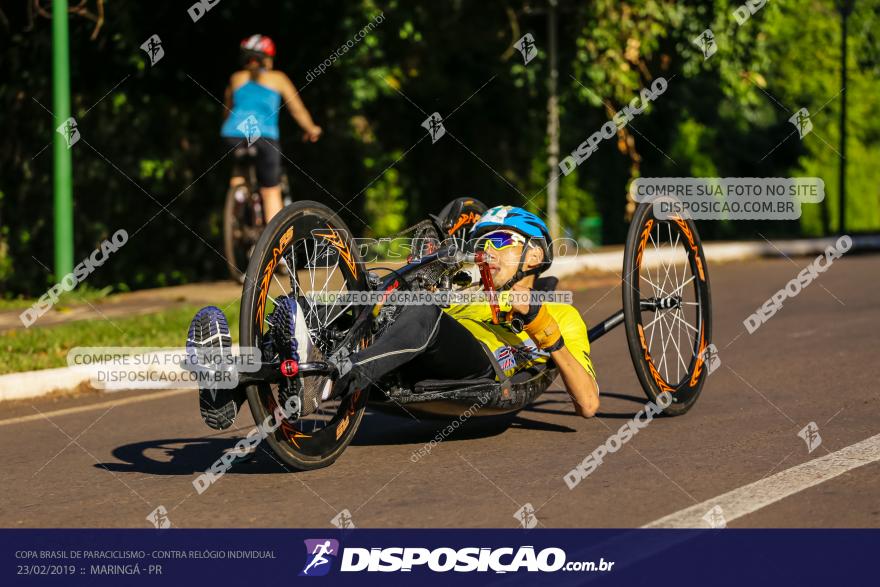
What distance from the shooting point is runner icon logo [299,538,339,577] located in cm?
432

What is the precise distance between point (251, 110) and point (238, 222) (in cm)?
98

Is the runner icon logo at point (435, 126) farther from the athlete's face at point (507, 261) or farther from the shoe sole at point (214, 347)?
the shoe sole at point (214, 347)

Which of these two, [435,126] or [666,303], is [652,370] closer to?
[666,303]

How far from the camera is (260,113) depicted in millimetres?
11938

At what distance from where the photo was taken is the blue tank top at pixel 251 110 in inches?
469

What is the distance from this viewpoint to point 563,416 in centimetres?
694

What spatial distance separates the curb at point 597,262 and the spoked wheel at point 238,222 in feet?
9.81

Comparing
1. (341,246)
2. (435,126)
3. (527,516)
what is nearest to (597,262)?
(435,126)

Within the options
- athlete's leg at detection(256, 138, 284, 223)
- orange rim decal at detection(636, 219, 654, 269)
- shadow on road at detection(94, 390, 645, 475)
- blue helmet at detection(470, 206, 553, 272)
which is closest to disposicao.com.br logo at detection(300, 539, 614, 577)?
shadow on road at detection(94, 390, 645, 475)

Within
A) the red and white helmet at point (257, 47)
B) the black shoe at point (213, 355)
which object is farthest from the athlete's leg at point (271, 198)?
the black shoe at point (213, 355)

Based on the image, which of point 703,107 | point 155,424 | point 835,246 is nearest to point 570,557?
point 155,424

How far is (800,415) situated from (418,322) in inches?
87.7

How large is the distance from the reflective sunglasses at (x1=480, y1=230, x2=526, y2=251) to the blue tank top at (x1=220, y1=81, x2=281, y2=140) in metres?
6.26

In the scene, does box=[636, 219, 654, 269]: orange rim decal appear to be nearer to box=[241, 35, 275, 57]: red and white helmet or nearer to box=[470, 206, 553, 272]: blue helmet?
box=[470, 206, 553, 272]: blue helmet
